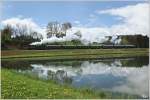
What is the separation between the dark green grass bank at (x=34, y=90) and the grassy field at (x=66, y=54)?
0.28 m

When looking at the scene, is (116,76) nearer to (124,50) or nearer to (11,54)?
(124,50)

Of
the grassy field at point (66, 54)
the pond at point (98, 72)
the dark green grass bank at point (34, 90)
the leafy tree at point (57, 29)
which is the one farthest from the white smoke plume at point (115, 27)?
the dark green grass bank at point (34, 90)

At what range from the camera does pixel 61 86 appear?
5.79 m

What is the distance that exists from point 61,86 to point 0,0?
162cm

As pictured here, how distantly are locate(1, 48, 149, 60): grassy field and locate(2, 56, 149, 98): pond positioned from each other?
0.26 ft

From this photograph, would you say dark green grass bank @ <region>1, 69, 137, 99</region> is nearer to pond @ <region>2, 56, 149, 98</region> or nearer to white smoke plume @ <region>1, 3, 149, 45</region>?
pond @ <region>2, 56, 149, 98</region>

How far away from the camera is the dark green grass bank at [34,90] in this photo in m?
5.45

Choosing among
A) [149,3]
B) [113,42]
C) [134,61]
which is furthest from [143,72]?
[149,3]

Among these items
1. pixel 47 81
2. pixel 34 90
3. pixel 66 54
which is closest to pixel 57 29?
pixel 66 54

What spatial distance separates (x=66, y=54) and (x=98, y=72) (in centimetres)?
60

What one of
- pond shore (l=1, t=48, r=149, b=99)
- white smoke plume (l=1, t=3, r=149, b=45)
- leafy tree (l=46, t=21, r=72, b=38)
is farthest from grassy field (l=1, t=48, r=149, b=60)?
leafy tree (l=46, t=21, r=72, b=38)

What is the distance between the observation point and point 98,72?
5.83 metres

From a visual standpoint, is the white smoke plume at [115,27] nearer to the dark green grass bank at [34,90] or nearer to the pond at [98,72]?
the pond at [98,72]

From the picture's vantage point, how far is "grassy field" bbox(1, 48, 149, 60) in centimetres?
589
